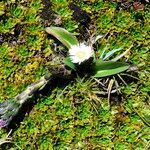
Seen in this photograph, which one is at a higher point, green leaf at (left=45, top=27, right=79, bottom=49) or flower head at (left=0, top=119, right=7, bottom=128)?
→ green leaf at (left=45, top=27, right=79, bottom=49)

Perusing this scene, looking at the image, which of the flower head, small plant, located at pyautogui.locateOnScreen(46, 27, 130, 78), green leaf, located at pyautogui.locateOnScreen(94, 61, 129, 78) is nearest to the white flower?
small plant, located at pyautogui.locateOnScreen(46, 27, 130, 78)

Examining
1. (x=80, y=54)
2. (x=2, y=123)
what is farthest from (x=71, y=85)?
(x=2, y=123)

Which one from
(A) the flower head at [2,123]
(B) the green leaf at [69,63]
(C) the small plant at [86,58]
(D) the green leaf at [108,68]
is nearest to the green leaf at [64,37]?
(C) the small plant at [86,58]

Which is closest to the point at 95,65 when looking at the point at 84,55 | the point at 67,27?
the point at 84,55

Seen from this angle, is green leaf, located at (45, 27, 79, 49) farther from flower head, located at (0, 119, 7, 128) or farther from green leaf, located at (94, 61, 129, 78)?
flower head, located at (0, 119, 7, 128)

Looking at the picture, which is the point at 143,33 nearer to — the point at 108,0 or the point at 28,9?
the point at 108,0

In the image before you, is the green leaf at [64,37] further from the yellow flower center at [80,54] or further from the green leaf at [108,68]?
the green leaf at [108,68]
